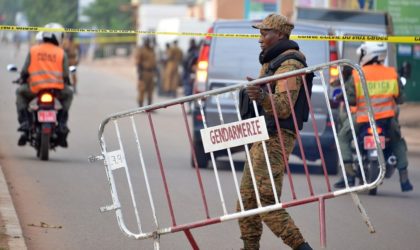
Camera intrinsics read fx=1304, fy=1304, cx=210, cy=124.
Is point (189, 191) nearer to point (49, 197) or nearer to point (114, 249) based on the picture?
point (49, 197)

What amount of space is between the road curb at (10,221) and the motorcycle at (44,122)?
10.8ft

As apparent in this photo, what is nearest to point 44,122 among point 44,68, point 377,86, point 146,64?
point 44,68

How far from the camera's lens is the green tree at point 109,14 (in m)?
91.4

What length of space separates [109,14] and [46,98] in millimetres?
77840

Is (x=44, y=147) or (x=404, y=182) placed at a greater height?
(x=44, y=147)

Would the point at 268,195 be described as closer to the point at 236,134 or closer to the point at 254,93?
the point at 236,134

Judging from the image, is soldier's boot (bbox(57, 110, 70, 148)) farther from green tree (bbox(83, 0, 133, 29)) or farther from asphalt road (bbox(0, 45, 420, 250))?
green tree (bbox(83, 0, 133, 29))

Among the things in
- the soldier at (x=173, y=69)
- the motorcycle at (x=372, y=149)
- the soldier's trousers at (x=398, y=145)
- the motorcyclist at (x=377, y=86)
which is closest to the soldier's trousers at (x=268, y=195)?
the motorcycle at (x=372, y=149)

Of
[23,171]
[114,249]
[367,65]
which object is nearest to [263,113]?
[114,249]

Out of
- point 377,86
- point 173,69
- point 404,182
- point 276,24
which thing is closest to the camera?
point 276,24

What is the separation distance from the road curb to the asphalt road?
12cm

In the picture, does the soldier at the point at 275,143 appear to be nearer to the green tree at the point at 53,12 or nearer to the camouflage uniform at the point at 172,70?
the camouflage uniform at the point at 172,70

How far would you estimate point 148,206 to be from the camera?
1198cm

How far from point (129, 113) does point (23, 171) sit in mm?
6868
